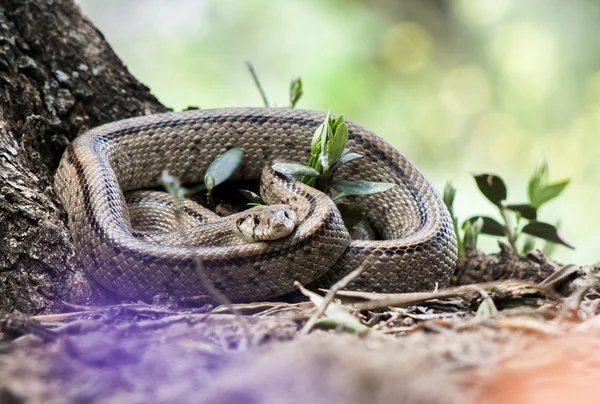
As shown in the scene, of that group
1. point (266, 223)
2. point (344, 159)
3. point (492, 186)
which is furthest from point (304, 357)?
point (492, 186)

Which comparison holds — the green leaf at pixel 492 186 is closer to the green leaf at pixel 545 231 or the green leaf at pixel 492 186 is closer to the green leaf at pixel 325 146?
the green leaf at pixel 545 231

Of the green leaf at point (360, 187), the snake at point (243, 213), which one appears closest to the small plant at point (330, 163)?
the green leaf at point (360, 187)

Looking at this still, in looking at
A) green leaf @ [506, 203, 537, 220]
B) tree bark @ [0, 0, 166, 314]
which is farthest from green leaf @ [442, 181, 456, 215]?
tree bark @ [0, 0, 166, 314]

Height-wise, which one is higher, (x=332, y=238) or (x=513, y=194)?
(x=513, y=194)

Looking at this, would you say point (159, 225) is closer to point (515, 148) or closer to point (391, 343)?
point (391, 343)

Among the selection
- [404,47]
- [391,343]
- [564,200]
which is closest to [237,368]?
[391,343]
